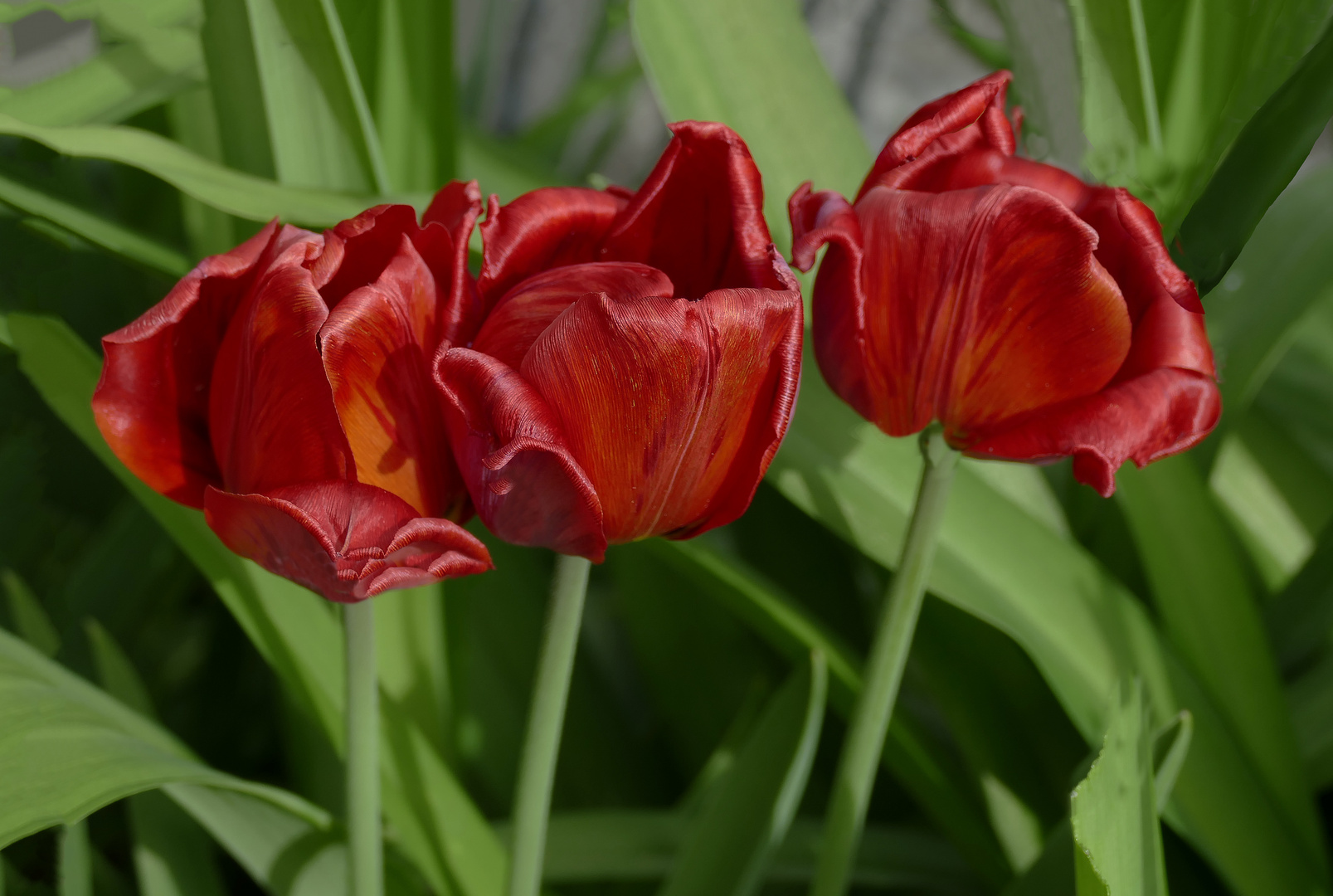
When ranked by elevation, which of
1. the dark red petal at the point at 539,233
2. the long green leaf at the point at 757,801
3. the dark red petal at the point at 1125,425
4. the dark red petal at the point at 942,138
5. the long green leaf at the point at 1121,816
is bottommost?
the long green leaf at the point at 757,801

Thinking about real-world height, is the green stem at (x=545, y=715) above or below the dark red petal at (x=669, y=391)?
below

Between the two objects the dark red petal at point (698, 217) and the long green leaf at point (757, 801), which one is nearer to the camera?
the dark red petal at point (698, 217)

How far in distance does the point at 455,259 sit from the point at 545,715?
0.30 feet

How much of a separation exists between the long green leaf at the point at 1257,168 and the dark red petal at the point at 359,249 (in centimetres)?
17

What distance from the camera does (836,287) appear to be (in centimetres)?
21

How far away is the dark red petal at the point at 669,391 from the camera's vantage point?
0.15 metres

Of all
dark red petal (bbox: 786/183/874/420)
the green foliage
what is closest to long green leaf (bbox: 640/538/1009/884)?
the green foliage

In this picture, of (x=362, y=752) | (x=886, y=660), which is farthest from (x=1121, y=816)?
(x=362, y=752)

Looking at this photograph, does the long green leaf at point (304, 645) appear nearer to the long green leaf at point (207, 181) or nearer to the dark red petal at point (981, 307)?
the long green leaf at point (207, 181)

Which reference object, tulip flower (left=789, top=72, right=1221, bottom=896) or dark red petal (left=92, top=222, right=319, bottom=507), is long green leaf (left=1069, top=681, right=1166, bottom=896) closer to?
tulip flower (left=789, top=72, right=1221, bottom=896)

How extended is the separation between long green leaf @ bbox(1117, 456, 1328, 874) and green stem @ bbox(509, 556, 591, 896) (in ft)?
0.71

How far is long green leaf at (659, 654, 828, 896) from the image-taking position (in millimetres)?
289

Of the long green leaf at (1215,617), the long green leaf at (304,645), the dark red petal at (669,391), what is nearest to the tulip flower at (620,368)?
the dark red petal at (669,391)

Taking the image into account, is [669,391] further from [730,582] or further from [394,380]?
[730,582]
